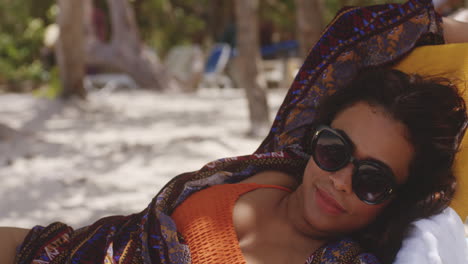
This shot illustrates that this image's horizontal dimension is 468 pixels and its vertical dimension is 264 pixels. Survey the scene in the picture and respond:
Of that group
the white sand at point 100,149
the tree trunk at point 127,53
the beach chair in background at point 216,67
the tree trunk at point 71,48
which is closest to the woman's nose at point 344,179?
the white sand at point 100,149

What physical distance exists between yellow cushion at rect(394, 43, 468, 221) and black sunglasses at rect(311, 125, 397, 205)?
449 millimetres

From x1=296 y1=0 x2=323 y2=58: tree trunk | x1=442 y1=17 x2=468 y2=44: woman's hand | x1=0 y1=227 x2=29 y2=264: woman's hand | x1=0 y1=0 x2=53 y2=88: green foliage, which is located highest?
x1=0 y1=0 x2=53 y2=88: green foliage

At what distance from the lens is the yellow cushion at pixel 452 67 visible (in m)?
1.62

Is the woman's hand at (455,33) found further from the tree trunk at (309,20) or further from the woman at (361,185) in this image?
the tree trunk at (309,20)

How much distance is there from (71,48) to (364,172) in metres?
6.00

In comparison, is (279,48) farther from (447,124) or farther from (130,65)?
(447,124)

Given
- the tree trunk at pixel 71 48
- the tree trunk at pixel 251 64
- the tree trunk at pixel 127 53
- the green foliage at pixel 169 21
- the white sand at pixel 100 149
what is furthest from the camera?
the green foliage at pixel 169 21

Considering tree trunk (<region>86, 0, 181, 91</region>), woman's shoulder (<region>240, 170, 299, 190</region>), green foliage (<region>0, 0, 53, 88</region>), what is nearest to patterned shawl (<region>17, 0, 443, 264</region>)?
woman's shoulder (<region>240, 170, 299, 190</region>)

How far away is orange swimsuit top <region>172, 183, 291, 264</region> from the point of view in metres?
1.35

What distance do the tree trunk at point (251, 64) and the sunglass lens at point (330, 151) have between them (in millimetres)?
3420

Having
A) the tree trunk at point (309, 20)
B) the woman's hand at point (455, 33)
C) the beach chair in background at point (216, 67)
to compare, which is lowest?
the woman's hand at point (455, 33)

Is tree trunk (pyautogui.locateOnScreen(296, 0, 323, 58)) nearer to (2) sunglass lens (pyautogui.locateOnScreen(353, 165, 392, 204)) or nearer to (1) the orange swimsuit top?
(1) the orange swimsuit top

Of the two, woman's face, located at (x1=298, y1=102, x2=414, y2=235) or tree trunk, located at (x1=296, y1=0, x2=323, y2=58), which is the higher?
tree trunk, located at (x1=296, y1=0, x2=323, y2=58)

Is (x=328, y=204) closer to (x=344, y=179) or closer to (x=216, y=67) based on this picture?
(x=344, y=179)
